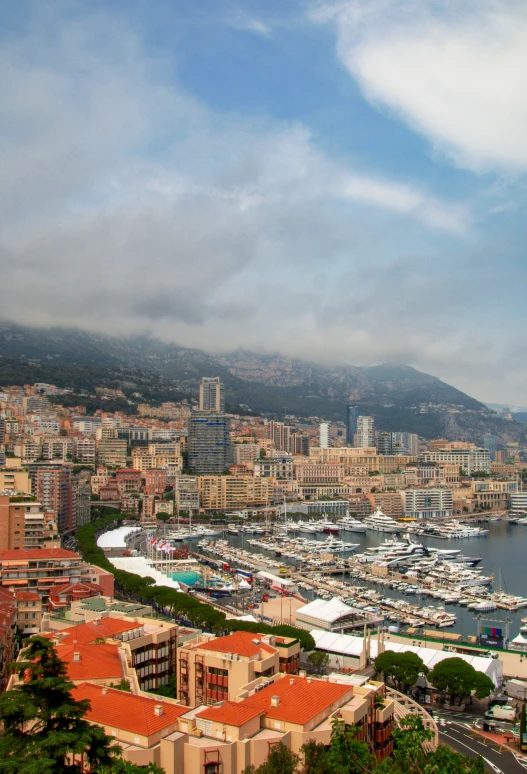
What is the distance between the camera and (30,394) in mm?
82125

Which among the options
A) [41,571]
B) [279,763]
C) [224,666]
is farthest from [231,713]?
[41,571]

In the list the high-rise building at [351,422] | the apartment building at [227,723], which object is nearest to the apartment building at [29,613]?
the apartment building at [227,723]

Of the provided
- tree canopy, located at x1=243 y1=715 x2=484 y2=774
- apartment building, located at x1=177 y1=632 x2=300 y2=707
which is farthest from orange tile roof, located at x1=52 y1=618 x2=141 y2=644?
tree canopy, located at x1=243 y1=715 x2=484 y2=774

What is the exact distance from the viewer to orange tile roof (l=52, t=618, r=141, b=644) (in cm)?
1195

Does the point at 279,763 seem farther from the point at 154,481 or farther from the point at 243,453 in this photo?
the point at 243,453

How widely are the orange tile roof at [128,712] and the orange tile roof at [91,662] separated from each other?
151 cm

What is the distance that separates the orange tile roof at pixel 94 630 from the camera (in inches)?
471

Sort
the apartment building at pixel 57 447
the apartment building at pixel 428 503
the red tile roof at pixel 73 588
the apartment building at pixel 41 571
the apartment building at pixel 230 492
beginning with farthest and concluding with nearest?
the apartment building at pixel 428 503, the apartment building at pixel 57 447, the apartment building at pixel 230 492, the apartment building at pixel 41 571, the red tile roof at pixel 73 588

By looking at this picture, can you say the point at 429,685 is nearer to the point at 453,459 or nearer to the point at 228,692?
the point at 228,692

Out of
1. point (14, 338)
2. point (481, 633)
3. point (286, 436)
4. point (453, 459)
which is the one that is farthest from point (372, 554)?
point (14, 338)

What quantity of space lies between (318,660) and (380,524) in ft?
122

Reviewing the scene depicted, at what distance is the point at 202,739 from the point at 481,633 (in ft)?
51.1

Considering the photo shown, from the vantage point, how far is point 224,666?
10.9 metres

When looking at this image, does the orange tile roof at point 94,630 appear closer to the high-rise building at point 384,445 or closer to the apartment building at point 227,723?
the apartment building at point 227,723
